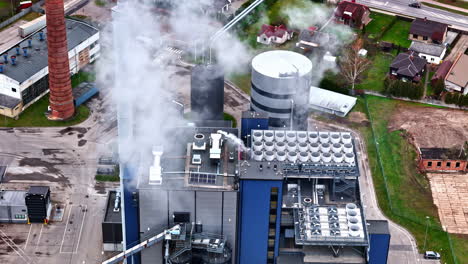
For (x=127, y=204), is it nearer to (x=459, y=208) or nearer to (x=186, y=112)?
(x=186, y=112)

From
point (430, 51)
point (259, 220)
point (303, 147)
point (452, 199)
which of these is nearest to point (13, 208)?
point (259, 220)

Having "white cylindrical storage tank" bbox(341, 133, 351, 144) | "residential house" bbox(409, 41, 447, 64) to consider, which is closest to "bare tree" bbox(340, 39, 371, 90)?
"residential house" bbox(409, 41, 447, 64)

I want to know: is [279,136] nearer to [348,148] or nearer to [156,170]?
[348,148]

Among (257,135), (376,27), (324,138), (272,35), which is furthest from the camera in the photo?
(376,27)

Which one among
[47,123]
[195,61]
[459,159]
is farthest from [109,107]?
[459,159]

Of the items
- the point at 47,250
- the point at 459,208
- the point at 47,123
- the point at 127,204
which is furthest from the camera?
the point at 47,123
